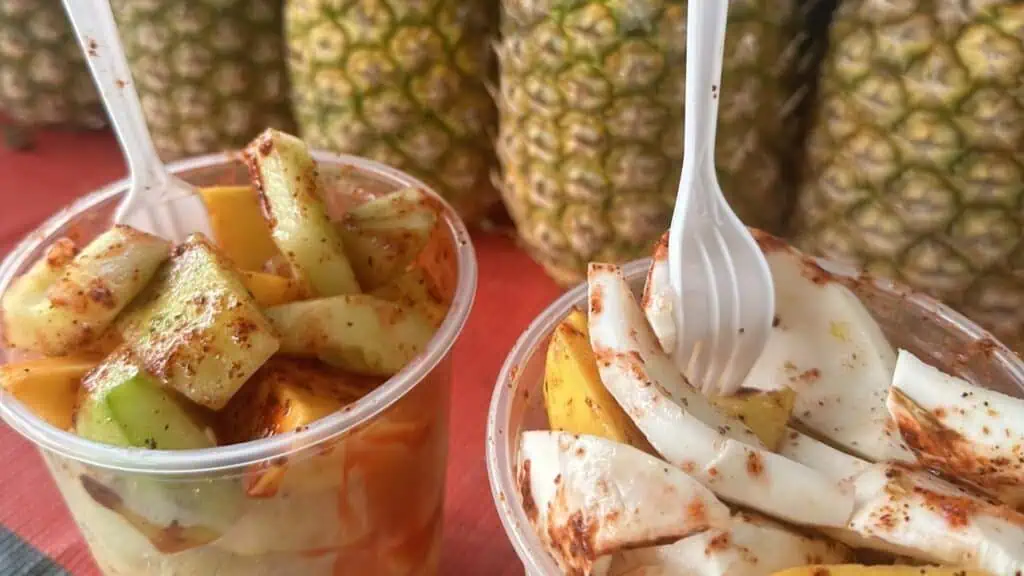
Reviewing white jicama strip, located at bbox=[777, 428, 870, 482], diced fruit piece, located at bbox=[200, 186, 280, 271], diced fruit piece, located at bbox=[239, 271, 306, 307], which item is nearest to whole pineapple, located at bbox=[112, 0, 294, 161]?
diced fruit piece, located at bbox=[200, 186, 280, 271]

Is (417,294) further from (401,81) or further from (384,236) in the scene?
(401,81)

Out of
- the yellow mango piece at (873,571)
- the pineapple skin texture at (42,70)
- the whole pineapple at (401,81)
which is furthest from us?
the pineapple skin texture at (42,70)

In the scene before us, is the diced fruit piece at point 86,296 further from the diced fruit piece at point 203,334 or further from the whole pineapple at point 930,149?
the whole pineapple at point 930,149

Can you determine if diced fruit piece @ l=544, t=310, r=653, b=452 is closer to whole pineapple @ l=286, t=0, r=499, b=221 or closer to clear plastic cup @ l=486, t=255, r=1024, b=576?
clear plastic cup @ l=486, t=255, r=1024, b=576

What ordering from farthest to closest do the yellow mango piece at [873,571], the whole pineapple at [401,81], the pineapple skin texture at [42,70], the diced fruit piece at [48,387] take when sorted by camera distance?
the pineapple skin texture at [42,70], the whole pineapple at [401,81], the diced fruit piece at [48,387], the yellow mango piece at [873,571]

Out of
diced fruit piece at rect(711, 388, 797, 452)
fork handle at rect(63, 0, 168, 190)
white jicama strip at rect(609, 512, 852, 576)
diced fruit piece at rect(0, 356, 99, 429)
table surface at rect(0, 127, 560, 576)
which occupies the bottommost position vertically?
table surface at rect(0, 127, 560, 576)

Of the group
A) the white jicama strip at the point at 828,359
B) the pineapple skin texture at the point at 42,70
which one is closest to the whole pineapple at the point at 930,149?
the white jicama strip at the point at 828,359

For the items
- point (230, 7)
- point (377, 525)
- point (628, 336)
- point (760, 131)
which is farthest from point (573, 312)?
point (230, 7)

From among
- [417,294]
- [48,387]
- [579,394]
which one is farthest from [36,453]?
[579,394]
